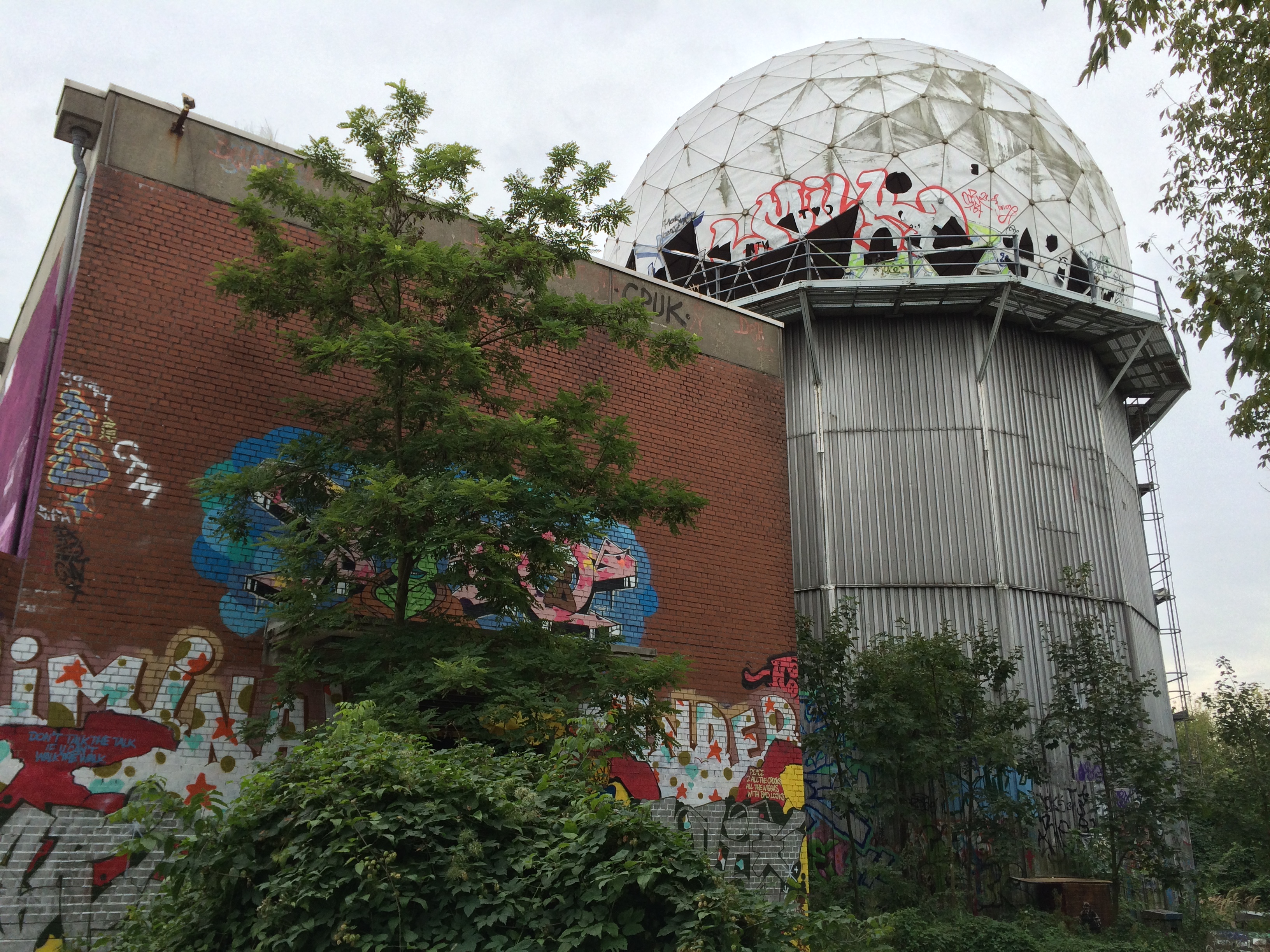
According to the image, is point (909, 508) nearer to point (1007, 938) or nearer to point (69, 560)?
point (1007, 938)

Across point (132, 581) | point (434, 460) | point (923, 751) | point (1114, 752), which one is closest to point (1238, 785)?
point (1114, 752)

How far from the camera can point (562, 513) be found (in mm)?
9852

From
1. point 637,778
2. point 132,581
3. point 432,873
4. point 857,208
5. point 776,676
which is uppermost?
point 857,208

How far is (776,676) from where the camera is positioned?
598 inches

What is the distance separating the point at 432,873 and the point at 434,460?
4.85 metres

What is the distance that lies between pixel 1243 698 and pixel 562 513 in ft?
54.2

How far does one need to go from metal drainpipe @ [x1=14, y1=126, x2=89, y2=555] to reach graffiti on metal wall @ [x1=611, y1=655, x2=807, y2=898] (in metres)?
7.30

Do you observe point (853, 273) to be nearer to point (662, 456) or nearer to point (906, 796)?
point (662, 456)

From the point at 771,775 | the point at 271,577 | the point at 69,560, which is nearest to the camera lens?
the point at 69,560

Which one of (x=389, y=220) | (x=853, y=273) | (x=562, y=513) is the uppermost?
(x=853, y=273)

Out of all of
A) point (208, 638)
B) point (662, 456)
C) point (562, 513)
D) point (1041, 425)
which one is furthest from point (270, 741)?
point (1041, 425)

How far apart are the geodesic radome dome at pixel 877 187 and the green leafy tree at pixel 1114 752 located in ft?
23.7

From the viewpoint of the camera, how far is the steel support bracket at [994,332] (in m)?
19.6

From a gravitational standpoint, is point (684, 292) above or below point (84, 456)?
above
